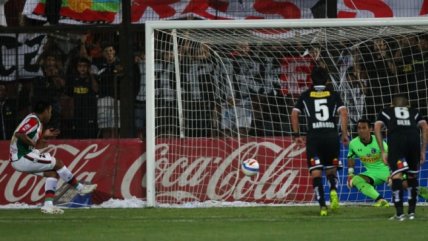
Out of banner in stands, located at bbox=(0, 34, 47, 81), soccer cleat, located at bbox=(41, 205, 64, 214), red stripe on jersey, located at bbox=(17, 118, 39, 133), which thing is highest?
banner in stands, located at bbox=(0, 34, 47, 81)

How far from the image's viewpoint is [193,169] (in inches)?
695

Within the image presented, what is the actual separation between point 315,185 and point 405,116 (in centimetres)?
173

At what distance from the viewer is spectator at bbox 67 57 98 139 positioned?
59.9 ft

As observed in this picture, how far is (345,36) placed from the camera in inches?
691

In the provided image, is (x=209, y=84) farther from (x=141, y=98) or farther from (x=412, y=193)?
(x=412, y=193)

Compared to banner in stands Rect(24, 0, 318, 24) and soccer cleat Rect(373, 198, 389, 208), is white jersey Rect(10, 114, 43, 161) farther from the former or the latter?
soccer cleat Rect(373, 198, 389, 208)

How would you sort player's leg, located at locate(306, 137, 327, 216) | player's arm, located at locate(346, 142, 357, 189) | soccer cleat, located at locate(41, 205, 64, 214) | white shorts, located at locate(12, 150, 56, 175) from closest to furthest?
player's leg, located at locate(306, 137, 327, 216), soccer cleat, located at locate(41, 205, 64, 214), white shorts, located at locate(12, 150, 56, 175), player's arm, located at locate(346, 142, 357, 189)

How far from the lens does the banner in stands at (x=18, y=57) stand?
18609mm

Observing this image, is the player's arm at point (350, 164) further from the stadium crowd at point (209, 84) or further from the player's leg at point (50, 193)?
the player's leg at point (50, 193)

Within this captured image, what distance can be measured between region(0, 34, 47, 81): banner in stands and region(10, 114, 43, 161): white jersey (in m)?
2.74

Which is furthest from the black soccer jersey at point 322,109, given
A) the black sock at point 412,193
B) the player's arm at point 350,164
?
the player's arm at point 350,164

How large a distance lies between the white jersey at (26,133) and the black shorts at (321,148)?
442 centimetres

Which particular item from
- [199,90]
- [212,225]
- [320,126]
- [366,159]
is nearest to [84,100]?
[199,90]

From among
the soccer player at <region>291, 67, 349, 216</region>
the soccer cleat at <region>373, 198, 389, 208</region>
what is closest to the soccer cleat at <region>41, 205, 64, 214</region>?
the soccer player at <region>291, 67, 349, 216</region>
